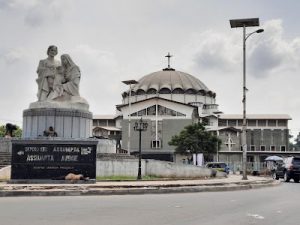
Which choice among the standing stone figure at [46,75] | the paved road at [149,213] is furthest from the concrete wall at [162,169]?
the paved road at [149,213]

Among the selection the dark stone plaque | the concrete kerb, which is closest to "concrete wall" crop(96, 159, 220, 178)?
the dark stone plaque

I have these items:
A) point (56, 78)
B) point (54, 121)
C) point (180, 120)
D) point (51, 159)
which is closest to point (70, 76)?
point (56, 78)

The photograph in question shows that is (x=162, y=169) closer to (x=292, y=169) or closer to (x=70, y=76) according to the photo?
(x=292, y=169)

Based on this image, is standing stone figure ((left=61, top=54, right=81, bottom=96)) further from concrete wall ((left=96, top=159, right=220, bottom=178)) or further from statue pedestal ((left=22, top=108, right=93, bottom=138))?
concrete wall ((left=96, top=159, right=220, bottom=178))

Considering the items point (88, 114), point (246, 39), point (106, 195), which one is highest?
point (246, 39)

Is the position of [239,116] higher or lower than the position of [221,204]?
higher

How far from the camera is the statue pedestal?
32.2 metres

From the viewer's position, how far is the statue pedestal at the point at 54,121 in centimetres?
3216

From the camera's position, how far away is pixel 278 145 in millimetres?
107000

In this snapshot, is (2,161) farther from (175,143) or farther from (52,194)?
(175,143)

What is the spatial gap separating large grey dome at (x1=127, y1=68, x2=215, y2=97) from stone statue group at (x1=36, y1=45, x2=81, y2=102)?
77.9 metres

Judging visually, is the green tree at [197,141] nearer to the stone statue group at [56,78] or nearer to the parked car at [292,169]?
the parked car at [292,169]

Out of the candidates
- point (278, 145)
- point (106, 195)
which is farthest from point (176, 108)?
point (106, 195)

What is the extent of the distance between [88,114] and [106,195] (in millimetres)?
17032
